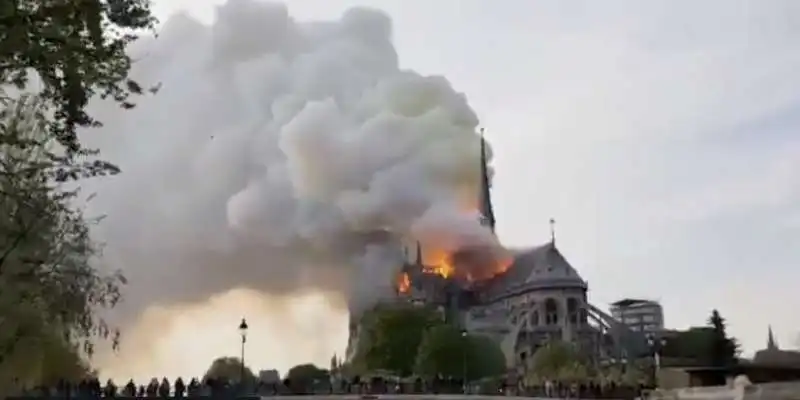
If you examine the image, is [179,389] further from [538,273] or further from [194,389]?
[538,273]

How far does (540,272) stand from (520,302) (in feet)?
15.2

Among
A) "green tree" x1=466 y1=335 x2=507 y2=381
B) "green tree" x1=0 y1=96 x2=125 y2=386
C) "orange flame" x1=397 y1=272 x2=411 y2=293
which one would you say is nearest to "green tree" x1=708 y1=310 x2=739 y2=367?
"green tree" x1=466 y1=335 x2=507 y2=381

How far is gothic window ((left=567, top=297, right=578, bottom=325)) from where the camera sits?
127 metres

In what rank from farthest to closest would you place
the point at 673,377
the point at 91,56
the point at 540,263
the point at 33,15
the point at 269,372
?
1. the point at 269,372
2. the point at 540,263
3. the point at 673,377
4. the point at 91,56
5. the point at 33,15

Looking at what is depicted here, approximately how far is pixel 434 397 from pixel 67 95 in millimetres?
45600

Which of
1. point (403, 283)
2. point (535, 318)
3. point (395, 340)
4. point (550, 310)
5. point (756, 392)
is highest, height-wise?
point (403, 283)

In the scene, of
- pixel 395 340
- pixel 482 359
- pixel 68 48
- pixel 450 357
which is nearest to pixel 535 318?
pixel 395 340

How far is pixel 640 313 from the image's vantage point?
532ft

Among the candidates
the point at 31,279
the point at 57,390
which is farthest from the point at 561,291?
the point at 31,279

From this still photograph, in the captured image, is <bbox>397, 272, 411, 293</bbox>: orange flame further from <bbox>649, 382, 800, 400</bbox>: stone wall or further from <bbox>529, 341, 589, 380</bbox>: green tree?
<bbox>649, 382, 800, 400</bbox>: stone wall

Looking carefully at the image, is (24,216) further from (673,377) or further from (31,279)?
(673,377)

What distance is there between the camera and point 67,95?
12875 mm

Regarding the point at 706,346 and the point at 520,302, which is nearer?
the point at 706,346

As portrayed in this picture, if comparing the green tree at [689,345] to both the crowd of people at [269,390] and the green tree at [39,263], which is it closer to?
the crowd of people at [269,390]
